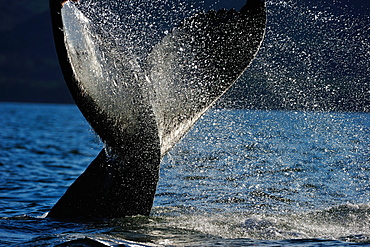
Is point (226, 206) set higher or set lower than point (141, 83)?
lower

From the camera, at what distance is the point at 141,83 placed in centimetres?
393

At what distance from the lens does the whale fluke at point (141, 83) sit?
3650 millimetres

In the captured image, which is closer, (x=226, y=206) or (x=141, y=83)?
(x=141, y=83)

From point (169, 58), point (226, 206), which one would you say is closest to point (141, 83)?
point (169, 58)

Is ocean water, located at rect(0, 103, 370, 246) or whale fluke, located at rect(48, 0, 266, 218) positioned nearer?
whale fluke, located at rect(48, 0, 266, 218)

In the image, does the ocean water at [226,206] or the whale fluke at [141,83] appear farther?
the ocean water at [226,206]

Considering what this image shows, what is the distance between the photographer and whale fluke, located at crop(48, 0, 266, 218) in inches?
144

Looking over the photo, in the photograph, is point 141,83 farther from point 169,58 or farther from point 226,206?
point 226,206

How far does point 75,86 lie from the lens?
3.44 metres

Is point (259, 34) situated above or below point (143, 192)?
above

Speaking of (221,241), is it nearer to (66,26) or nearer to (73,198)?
(73,198)

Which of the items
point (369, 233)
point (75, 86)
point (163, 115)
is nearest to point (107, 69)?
point (75, 86)

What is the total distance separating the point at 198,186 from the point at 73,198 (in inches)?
105

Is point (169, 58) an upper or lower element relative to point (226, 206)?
upper
